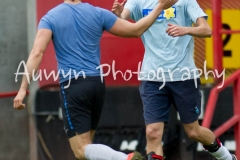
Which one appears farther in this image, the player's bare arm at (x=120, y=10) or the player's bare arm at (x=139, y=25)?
the player's bare arm at (x=120, y=10)

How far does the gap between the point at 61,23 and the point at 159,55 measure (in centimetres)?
118

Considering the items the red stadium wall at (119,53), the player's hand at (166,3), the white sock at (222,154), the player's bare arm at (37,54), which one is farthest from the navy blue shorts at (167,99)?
the red stadium wall at (119,53)

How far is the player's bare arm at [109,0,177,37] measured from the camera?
6.09 meters

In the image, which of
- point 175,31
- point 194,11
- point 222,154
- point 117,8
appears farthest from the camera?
point 222,154

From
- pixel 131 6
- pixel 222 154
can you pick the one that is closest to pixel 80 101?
pixel 131 6

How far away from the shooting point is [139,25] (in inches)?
245

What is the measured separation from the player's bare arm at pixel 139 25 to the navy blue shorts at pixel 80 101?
0.43 metres

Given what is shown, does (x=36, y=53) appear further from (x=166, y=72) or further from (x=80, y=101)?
(x=166, y=72)

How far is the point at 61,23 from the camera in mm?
6168

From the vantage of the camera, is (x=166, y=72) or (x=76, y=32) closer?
(x=76, y=32)

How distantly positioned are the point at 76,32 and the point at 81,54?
190 mm

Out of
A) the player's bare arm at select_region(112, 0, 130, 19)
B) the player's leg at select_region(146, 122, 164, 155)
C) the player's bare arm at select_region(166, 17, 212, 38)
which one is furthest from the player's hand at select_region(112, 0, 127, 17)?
the player's leg at select_region(146, 122, 164, 155)

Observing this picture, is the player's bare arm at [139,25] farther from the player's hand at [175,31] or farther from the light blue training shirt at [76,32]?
the player's hand at [175,31]

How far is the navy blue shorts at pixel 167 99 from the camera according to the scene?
700 centimetres
